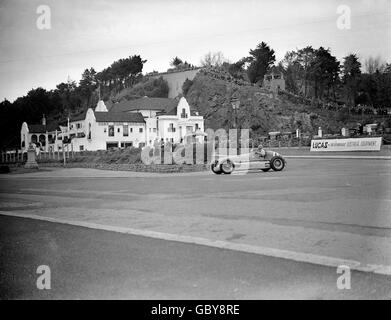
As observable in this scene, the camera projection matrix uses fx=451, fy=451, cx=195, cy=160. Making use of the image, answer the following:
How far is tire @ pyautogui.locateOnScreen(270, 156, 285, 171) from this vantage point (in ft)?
83.9

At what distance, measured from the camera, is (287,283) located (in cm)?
552

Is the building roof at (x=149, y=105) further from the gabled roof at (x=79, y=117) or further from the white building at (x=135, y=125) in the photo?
the gabled roof at (x=79, y=117)

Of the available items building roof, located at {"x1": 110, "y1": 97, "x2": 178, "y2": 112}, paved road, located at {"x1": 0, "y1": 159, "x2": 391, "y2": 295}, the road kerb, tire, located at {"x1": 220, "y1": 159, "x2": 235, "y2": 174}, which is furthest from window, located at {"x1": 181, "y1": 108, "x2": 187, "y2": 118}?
the road kerb

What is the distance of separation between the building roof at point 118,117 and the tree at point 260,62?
40.9 meters

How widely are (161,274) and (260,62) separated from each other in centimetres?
11037

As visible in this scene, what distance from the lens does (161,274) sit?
596 cm

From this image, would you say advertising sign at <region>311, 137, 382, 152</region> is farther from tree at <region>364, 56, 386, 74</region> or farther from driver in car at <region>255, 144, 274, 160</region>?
tree at <region>364, 56, 386, 74</region>

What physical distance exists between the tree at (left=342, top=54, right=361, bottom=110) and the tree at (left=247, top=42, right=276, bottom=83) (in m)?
17.2

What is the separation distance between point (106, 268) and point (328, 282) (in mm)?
2988

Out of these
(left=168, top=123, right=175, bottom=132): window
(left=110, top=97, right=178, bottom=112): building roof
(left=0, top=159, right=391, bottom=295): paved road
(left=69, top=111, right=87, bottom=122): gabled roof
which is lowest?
(left=0, top=159, right=391, bottom=295): paved road

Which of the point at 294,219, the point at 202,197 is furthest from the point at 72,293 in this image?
the point at 202,197

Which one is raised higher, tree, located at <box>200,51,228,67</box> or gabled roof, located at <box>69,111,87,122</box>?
tree, located at <box>200,51,228,67</box>

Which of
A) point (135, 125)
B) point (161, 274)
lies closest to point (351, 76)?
point (135, 125)
